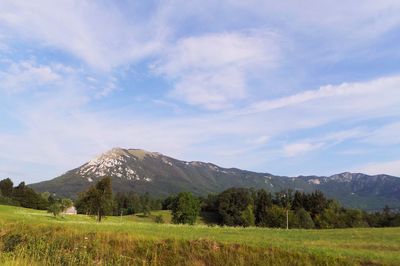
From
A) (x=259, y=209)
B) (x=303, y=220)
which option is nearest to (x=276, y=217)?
(x=303, y=220)

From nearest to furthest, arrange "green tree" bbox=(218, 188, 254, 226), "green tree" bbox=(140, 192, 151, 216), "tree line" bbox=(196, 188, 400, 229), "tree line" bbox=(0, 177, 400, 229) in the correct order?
"tree line" bbox=(0, 177, 400, 229) → "tree line" bbox=(196, 188, 400, 229) → "green tree" bbox=(218, 188, 254, 226) → "green tree" bbox=(140, 192, 151, 216)

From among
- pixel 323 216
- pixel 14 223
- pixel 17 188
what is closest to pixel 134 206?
pixel 17 188

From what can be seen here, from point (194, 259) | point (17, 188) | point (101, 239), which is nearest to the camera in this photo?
point (194, 259)

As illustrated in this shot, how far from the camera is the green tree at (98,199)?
65.1 m

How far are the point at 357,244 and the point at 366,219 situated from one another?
126 m

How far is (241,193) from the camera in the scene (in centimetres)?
14362

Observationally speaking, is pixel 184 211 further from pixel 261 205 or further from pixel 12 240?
pixel 12 240

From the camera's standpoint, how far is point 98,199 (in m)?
65.1

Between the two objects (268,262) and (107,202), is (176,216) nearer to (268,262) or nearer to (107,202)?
(107,202)

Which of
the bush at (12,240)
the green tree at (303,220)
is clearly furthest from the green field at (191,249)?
the green tree at (303,220)


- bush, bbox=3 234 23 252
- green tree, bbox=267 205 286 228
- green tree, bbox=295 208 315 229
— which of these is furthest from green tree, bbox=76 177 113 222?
green tree, bbox=295 208 315 229

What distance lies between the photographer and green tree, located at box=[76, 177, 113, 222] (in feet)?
213

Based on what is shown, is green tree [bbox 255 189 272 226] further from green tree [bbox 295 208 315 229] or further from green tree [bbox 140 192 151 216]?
green tree [bbox 140 192 151 216]

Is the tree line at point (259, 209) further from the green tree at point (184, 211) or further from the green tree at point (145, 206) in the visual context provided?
the green tree at point (145, 206)
